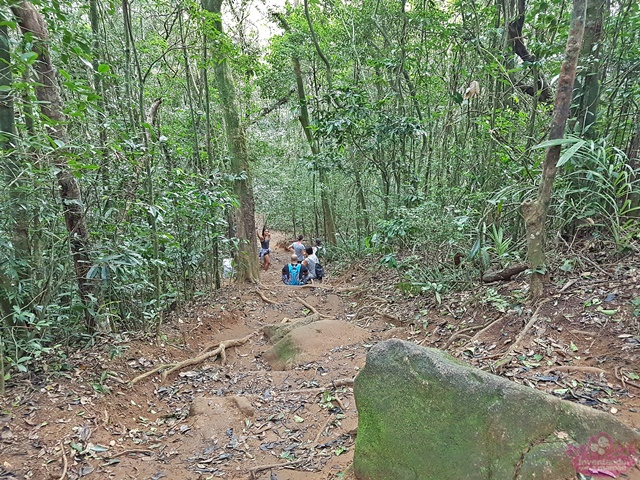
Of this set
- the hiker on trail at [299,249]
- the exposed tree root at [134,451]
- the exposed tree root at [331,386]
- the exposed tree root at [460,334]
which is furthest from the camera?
the hiker on trail at [299,249]

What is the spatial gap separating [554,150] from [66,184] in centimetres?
448

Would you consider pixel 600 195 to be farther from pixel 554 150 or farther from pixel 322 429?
pixel 322 429

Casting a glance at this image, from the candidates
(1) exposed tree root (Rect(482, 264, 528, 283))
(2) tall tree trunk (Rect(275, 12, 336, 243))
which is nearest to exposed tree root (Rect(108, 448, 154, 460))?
(1) exposed tree root (Rect(482, 264, 528, 283))

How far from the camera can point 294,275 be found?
9383 millimetres

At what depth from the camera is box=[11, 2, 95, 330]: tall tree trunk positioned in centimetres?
330

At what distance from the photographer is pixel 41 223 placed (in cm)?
346

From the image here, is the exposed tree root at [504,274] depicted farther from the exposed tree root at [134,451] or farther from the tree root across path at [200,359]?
the exposed tree root at [134,451]

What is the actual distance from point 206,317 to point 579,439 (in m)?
5.38

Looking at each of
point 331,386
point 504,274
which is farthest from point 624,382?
point 331,386

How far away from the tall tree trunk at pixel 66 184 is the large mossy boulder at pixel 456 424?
2965mm

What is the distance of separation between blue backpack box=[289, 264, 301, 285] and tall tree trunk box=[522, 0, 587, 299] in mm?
6530

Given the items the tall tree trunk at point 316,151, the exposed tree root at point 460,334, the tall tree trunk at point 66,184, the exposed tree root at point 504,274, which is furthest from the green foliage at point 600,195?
the tall tree trunk at point 316,151

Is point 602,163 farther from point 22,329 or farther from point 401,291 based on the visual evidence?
point 22,329

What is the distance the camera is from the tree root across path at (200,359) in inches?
159
